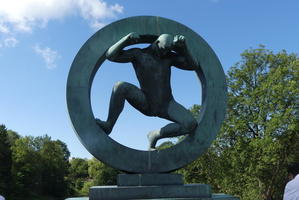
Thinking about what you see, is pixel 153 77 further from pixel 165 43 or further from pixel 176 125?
pixel 176 125

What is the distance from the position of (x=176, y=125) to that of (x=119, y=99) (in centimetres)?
118

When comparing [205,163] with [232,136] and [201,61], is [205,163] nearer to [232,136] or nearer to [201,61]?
[232,136]

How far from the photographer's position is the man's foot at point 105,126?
645cm

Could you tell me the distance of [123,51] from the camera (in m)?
6.62

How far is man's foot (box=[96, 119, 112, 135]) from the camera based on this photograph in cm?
645

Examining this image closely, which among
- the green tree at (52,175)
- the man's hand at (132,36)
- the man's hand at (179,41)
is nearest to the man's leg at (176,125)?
the man's hand at (179,41)

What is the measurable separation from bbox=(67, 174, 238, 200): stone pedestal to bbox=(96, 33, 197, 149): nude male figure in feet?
2.39

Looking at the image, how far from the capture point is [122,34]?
6.78 meters

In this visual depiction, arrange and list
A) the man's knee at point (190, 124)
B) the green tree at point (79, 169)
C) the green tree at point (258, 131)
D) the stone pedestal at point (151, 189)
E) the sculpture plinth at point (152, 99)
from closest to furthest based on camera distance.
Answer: the stone pedestal at point (151, 189) → the sculpture plinth at point (152, 99) → the man's knee at point (190, 124) → the green tree at point (258, 131) → the green tree at point (79, 169)

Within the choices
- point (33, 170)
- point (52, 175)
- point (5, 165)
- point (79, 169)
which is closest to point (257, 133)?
point (5, 165)

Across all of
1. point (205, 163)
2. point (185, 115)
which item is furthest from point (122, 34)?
point (205, 163)

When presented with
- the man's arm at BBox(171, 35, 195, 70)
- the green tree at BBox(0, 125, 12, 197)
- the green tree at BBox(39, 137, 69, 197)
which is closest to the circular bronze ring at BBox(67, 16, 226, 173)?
the man's arm at BBox(171, 35, 195, 70)

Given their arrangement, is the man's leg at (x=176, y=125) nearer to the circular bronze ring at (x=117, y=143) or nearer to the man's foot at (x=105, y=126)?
the circular bronze ring at (x=117, y=143)

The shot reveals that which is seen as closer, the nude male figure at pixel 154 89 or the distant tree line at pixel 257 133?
the nude male figure at pixel 154 89
